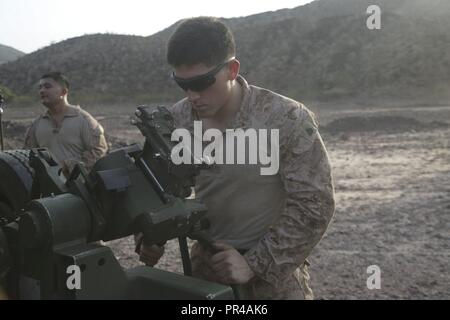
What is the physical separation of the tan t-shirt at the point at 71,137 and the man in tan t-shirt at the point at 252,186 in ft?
10.8

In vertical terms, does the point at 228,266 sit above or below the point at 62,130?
below

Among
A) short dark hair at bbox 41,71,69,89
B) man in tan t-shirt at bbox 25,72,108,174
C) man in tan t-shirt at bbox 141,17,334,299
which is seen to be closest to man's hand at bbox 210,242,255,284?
man in tan t-shirt at bbox 141,17,334,299

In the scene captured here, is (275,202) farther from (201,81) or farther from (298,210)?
(201,81)

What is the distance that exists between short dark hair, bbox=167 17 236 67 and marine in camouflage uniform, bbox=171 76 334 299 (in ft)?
0.87

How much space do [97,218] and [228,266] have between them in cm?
52

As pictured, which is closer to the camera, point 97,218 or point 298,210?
point 97,218

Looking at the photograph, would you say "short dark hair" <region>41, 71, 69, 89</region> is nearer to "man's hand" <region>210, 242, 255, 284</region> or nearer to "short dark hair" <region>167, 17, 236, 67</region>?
"short dark hair" <region>167, 17, 236, 67</region>

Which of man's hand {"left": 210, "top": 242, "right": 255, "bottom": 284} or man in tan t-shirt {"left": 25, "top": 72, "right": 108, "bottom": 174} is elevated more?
man in tan t-shirt {"left": 25, "top": 72, "right": 108, "bottom": 174}

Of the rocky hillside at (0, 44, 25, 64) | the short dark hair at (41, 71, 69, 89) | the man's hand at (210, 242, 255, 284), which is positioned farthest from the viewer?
the rocky hillside at (0, 44, 25, 64)

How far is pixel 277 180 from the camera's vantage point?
2.15 m

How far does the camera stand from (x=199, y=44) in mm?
1999

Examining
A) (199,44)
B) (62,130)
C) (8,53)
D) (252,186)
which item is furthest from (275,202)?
(8,53)

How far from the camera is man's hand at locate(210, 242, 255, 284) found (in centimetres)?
188
